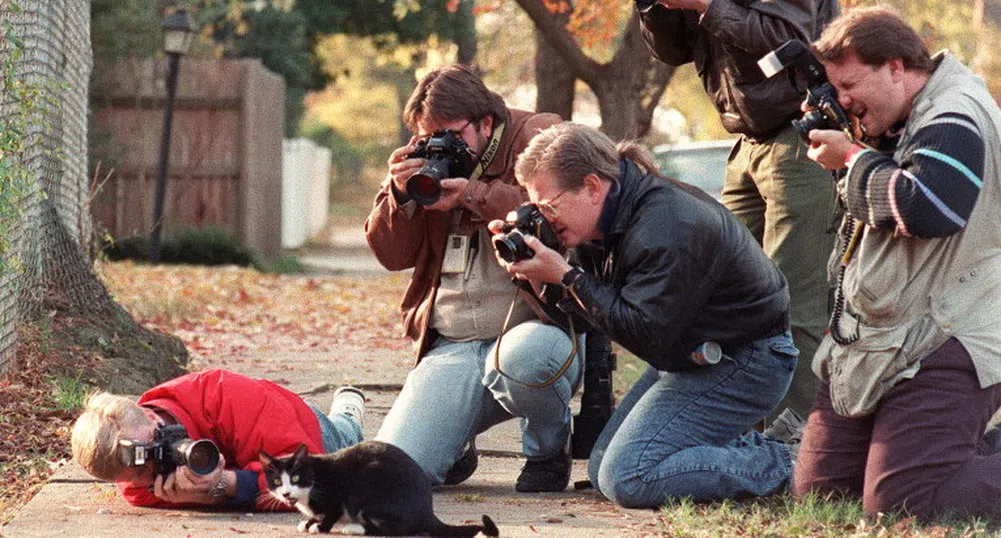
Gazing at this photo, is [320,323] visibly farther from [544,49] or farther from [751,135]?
[751,135]

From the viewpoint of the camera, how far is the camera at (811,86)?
427cm

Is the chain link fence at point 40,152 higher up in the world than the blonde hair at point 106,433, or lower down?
higher up

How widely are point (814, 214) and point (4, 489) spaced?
3026 millimetres

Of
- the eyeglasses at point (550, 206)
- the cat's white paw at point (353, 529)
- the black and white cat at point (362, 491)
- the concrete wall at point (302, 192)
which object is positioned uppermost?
the eyeglasses at point (550, 206)

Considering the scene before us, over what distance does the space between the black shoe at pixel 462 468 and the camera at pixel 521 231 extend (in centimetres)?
95

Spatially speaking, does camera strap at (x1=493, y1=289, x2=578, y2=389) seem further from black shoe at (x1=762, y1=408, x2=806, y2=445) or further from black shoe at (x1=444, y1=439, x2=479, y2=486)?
black shoe at (x1=762, y1=408, x2=806, y2=445)

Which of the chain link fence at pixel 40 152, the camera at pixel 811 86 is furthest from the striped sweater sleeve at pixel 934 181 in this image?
the chain link fence at pixel 40 152

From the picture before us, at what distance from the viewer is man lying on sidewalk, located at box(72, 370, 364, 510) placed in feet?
14.3

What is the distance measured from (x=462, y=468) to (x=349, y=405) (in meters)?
0.49

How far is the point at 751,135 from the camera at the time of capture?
5676mm

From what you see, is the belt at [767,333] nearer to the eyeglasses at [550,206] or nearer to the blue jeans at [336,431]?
the eyeglasses at [550,206]

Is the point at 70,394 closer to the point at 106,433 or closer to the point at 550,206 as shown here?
the point at 106,433

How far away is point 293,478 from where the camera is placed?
13.6ft

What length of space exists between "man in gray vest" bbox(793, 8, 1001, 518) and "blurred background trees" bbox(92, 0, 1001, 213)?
4.34 metres
